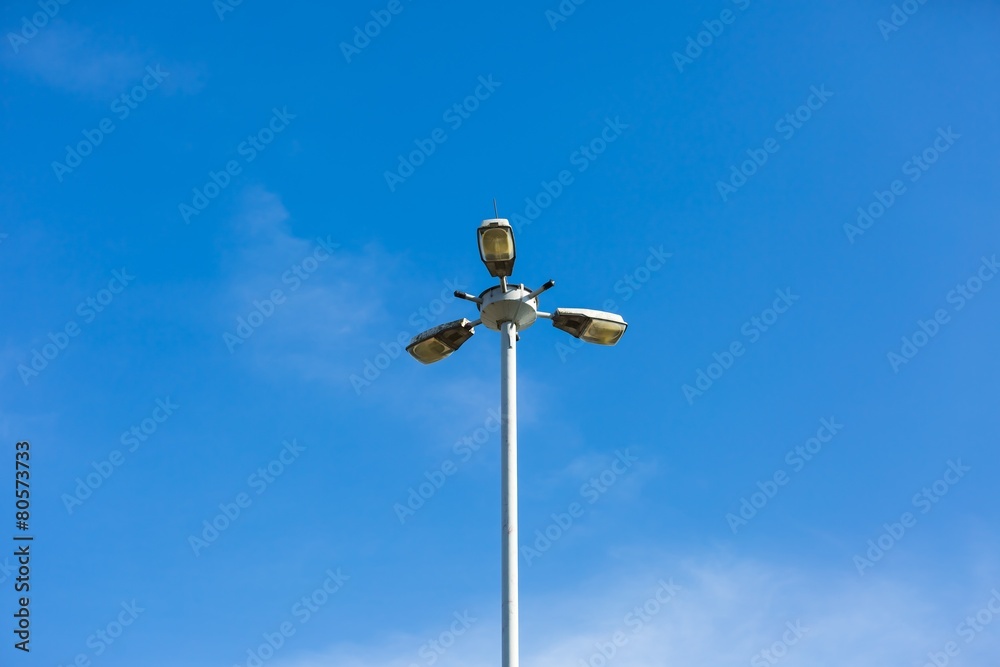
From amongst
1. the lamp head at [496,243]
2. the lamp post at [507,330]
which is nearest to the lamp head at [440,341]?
the lamp post at [507,330]

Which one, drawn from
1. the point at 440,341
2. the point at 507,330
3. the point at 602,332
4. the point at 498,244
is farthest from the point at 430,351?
the point at 602,332

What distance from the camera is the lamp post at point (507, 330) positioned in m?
9.19

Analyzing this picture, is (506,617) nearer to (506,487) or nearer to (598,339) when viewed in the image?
(506,487)

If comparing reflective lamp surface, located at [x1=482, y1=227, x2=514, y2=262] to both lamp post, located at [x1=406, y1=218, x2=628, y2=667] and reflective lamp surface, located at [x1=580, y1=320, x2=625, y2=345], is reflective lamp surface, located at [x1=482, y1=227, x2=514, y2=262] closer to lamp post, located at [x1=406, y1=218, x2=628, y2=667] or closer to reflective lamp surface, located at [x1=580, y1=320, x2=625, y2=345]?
lamp post, located at [x1=406, y1=218, x2=628, y2=667]

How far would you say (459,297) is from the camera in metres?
10.3

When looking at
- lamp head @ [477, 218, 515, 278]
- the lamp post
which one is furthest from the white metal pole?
lamp head @ [477, 218, 515, 278]

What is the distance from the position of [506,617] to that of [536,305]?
2983mm

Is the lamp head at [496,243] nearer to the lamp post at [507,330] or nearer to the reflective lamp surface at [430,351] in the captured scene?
the lamp post at [507,330]

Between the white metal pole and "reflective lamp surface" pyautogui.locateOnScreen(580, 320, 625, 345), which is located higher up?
"reflective lamp surface" pyautogui.locateOnScreen(580, 320, 625, 345)

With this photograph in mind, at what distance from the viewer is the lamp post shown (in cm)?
919

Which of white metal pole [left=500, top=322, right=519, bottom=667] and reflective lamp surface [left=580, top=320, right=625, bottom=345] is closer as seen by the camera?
white metal pole [left=500, top=322, right=519, bottom=667]

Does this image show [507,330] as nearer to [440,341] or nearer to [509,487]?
[440,341]

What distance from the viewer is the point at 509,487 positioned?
9367mm

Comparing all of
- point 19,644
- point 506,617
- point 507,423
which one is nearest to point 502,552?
point 506,617
